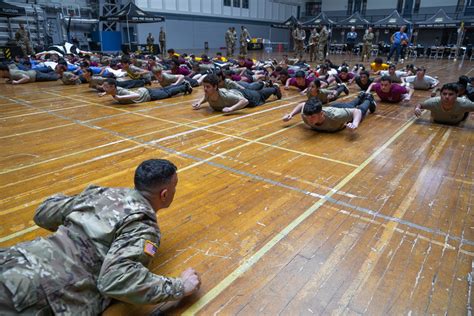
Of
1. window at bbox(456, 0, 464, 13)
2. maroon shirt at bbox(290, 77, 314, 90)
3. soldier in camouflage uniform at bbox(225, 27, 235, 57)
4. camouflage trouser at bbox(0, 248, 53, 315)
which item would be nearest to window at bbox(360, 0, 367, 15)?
window at bbox(456, 0, 464, 13)

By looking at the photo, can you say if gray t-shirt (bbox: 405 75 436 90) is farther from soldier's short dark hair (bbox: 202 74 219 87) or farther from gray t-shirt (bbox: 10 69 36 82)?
gray t-shirt (bbox: 10 69 36 82)

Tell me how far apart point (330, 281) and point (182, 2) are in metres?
25.7

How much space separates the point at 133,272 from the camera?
4.68ft

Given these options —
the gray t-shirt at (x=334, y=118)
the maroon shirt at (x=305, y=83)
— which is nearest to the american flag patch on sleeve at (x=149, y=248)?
the gray t-shirt at (x=334, y=118)

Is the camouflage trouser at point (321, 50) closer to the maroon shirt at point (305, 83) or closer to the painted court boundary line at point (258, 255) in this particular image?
the maroon shirt at point (305, 83)

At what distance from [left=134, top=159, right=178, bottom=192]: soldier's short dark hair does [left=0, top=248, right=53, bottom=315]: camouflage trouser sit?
1.96ft

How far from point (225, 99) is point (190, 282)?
4537 mm

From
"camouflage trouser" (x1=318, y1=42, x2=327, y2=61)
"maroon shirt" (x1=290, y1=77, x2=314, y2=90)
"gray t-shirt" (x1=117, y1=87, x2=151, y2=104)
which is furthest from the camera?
"camouflage trouser" (x1=318, y1=42, x2=327, y2=61)

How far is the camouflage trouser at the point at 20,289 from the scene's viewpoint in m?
1.30

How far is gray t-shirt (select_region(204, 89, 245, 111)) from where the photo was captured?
5.89m

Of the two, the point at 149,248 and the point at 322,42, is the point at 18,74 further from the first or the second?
the point at 322,42

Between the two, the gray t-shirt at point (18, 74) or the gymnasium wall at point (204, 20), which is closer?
the gray t-shirt at point (18, 74)

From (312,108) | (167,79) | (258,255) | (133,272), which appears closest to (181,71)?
(167,79)

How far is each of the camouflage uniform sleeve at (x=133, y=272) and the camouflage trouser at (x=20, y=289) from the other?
24 centimetres
